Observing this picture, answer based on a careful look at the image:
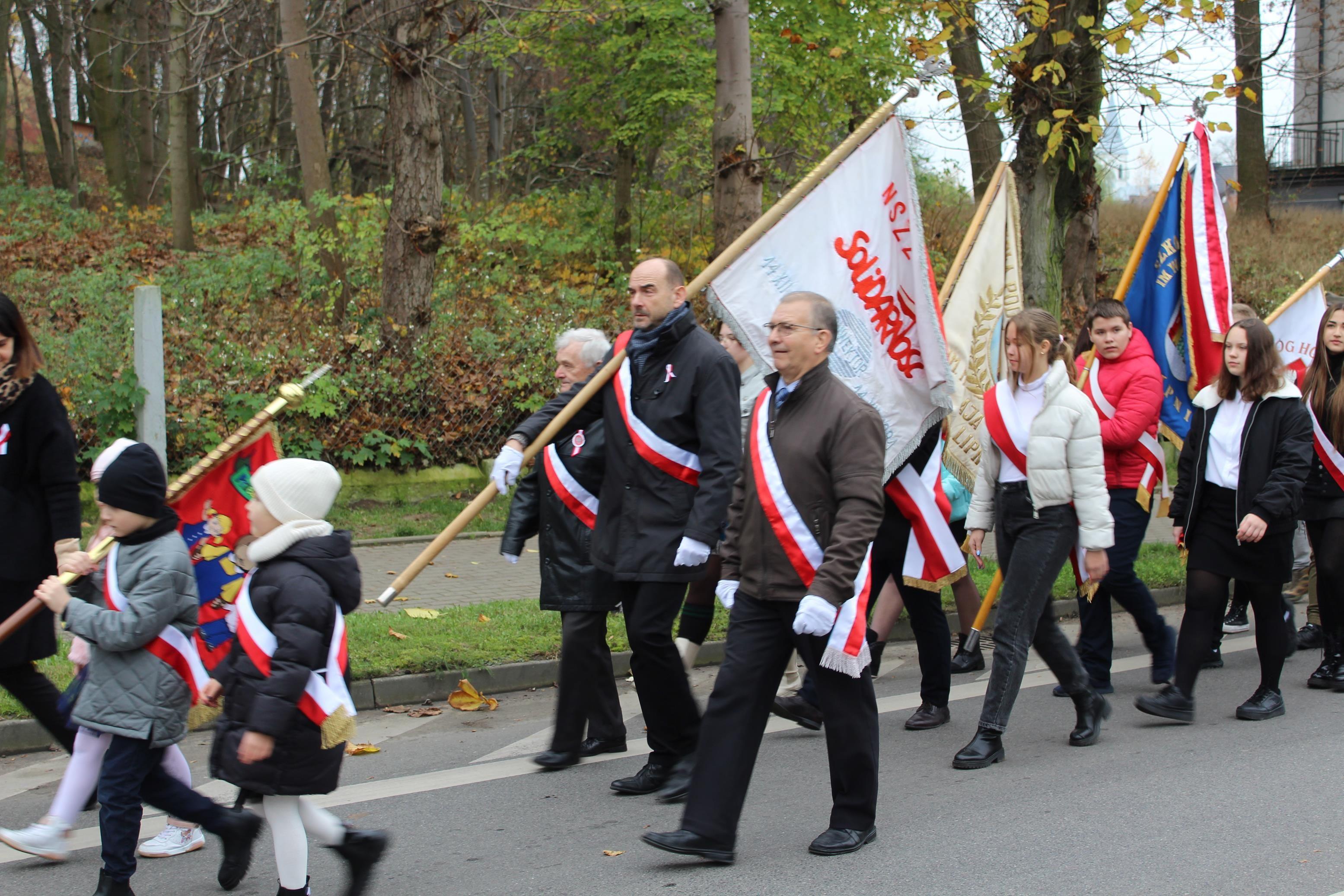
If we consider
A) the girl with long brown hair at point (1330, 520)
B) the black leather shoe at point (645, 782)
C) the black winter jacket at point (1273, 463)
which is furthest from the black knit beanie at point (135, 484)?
the girl with long brown hair at point (1330, 520)

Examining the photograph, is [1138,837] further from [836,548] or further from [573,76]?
[573,76]

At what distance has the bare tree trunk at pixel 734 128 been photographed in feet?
39.6

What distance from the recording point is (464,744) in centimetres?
573

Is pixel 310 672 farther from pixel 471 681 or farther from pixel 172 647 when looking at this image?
pixel 471 681

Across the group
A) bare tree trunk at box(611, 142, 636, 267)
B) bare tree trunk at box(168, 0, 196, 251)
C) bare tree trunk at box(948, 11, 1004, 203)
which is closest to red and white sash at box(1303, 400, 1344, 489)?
bare tree trunk at box(948, 11, 1004, 203)

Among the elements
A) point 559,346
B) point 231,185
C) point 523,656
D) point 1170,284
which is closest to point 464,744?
point 523,656

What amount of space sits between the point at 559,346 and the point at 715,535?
140 cm

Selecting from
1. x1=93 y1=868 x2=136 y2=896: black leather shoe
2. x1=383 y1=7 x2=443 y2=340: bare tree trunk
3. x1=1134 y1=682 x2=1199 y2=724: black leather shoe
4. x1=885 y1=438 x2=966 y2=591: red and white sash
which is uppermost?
x1=383 y1=7 x2=443 y2=340: bare tree trunk

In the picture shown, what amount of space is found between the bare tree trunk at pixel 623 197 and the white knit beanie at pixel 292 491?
18.2 meters

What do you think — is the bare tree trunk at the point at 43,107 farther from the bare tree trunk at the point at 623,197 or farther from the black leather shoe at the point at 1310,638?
the black leather shoe at the point at 1310,638

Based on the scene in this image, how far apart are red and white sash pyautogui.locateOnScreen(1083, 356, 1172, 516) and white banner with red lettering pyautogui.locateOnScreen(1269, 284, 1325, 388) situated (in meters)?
2.62

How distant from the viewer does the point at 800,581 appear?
4.16 metres

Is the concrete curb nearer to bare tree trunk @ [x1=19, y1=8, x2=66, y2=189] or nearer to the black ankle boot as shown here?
the black ankle boot

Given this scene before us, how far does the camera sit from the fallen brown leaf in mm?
6340
